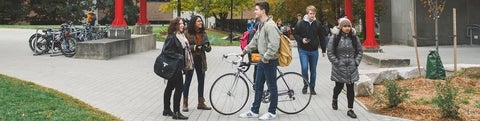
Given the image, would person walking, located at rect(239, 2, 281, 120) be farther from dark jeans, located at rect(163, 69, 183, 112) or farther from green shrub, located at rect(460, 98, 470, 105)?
green shrub, located at rect(460, 98, 470, 105)

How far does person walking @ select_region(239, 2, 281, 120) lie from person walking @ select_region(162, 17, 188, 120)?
0.88 m

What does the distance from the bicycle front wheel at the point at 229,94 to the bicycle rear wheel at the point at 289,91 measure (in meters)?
0.54

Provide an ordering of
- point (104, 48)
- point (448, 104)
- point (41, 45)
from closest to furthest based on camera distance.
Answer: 1. point (448, 104)
2. point (104, 48)
3. point (41, 45)

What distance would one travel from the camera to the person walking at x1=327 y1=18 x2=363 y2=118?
8.56 meters

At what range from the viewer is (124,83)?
42.0ft

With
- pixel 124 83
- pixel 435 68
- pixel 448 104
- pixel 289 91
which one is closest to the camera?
pixel 448 104

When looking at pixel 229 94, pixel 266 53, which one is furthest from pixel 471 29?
pixel 266 53

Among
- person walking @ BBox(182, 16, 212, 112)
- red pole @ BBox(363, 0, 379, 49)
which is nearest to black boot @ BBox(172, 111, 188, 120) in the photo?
person walking @ BBox(182, 16, 212, 112)

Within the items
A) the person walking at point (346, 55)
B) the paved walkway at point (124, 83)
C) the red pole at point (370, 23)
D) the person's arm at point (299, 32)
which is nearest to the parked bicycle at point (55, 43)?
the paved walkway at point (124, 83)

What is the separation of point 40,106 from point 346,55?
436 centimetres

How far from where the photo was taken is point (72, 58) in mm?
18312

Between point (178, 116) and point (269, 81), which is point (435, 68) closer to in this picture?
point (269, 81)

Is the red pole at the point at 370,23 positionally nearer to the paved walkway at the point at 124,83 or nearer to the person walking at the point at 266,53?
the paved walkway at the point at 124,83

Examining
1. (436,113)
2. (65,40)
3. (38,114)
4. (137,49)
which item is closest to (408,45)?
(137,49)
